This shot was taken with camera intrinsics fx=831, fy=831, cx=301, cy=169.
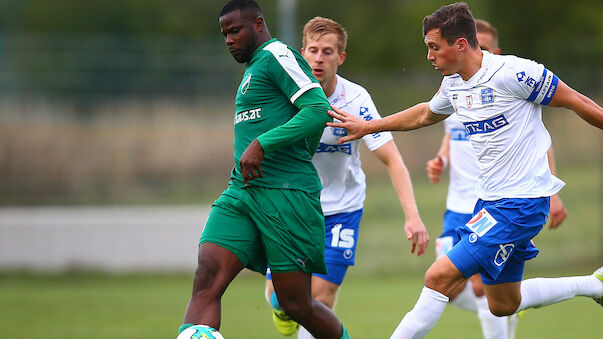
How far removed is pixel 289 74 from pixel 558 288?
95.0 inches

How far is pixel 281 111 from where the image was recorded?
498 centimetres

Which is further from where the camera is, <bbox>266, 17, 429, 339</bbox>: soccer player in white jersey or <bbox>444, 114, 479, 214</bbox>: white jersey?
<bbox>444, 114, 479, 214</bbox>: white jersey

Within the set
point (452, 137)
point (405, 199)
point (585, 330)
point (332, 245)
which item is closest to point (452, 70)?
point (405, 199)

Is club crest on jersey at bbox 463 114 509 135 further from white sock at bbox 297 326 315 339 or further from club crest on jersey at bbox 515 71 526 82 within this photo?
white sock at bbox 297 326 315 339

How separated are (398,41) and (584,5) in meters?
6.75

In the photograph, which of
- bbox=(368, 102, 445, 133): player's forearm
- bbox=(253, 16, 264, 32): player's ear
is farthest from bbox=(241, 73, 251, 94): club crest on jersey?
bbox=(368, 102, 445, 133): player's forearm

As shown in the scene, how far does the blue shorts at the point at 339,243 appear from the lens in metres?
5.98

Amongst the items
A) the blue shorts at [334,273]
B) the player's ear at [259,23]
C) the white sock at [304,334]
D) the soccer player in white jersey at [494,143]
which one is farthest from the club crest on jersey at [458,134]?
the player's ear at [259,23]

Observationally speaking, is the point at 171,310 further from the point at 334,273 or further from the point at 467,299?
the point at 334,273

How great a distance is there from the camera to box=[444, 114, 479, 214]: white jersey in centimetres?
707

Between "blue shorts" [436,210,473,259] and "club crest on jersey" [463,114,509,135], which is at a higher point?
"club crest on jersey" [463,114,509,135]

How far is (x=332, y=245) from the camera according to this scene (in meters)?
6.02

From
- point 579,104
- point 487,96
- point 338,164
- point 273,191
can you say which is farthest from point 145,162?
point 579,104

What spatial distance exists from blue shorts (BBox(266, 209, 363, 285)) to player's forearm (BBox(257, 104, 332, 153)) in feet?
4.54
